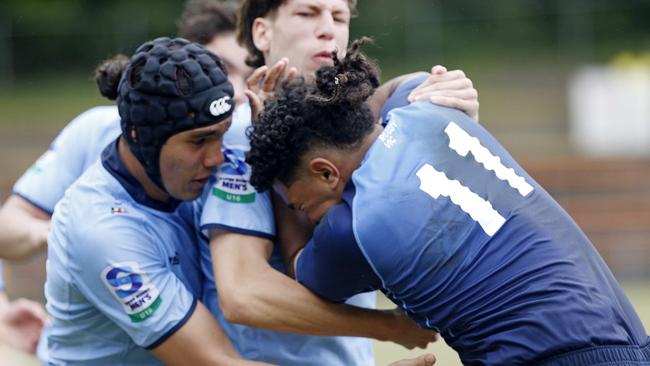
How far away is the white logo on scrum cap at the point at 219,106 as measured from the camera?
14.4ft

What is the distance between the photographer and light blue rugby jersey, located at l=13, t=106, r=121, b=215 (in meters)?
5.61

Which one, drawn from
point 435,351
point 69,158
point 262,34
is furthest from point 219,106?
point 435,351

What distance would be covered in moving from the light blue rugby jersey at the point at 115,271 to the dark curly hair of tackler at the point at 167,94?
0.80 ft

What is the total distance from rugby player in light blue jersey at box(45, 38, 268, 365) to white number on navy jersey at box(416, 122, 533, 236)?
93 cm

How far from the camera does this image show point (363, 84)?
4.28 meters

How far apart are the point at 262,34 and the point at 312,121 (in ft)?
4.24

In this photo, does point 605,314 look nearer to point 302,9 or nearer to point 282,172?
point 282,172

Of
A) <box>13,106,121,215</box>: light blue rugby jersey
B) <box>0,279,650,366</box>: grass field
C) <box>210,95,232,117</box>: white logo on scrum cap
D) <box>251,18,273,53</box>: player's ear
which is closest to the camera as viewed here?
<box>210,95,232,117</box>: white logo on scrum cap

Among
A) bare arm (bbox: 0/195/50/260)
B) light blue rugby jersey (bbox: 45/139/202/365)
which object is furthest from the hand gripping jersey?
bare arm (bbox: 0/195/50/260)

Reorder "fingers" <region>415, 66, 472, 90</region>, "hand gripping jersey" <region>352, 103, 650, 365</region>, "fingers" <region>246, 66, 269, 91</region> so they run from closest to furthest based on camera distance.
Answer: "hand gripping jersey" <region>352, 103, 650, 365</region> < "fingers" <region>415, 66, 472, 90</region> < "fingers" <region>246, 66, 269, 91</region>

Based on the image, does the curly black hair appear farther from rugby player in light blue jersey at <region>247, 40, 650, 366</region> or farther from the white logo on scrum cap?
the white logo on scrum cap

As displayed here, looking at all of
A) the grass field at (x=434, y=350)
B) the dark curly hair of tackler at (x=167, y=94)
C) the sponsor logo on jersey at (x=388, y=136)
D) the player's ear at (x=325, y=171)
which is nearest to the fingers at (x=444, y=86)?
the sponsor logo on jersey at (x=388, y=136)

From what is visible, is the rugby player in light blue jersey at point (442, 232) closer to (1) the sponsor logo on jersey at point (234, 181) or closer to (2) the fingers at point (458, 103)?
(2) the fingers at point (458, 103)

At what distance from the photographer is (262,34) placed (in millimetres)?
5367
